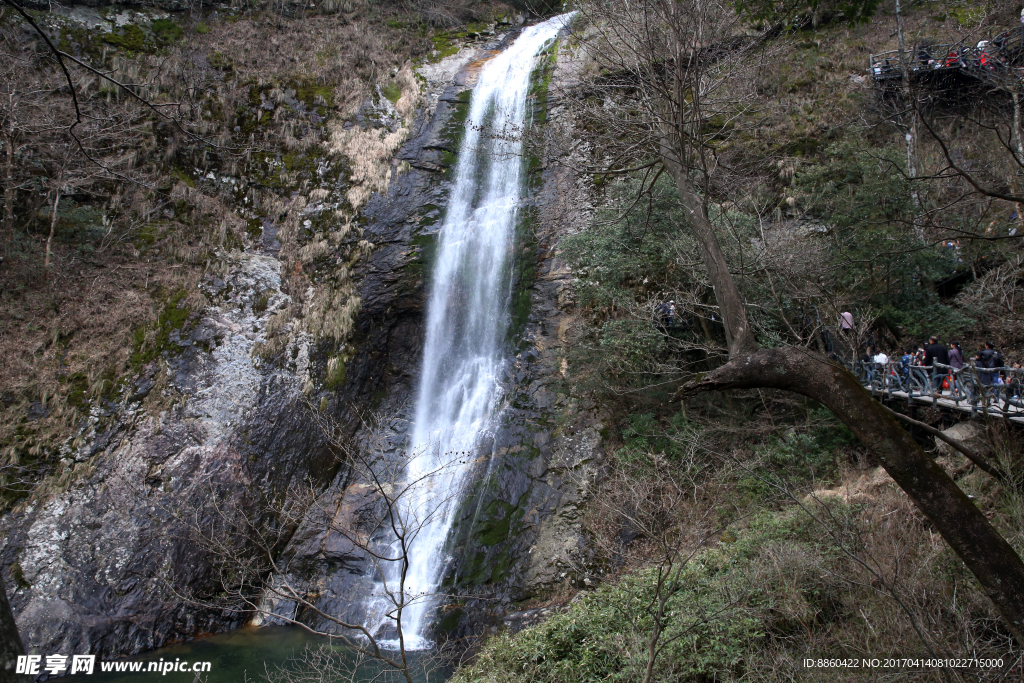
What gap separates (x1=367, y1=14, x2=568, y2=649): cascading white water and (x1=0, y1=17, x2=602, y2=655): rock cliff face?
0.50 metres

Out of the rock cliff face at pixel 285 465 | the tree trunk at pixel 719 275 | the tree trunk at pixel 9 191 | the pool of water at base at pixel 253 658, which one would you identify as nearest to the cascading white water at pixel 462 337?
the rock cliff face at pixel 285 465

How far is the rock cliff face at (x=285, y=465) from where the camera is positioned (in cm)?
1056

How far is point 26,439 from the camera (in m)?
11.7

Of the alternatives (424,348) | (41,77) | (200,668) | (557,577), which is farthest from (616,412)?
(41,77)

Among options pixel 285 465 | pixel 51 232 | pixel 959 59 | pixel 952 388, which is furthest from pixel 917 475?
pixel 51 232

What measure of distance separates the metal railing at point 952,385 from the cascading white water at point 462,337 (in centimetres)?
818

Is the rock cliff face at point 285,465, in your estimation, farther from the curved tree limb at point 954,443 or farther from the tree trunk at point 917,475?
the tree trunk at point 917,475

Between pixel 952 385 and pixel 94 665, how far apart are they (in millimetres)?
15822

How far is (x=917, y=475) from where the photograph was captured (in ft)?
11.2

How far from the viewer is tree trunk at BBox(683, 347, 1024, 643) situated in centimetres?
338

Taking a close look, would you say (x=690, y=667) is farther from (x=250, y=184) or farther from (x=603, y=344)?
(x=250, y=184)

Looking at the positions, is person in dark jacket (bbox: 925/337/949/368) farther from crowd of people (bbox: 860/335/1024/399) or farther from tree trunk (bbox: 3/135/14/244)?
tree trunk (bbox: 3/135/14/244)

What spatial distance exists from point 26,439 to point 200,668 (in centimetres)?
643

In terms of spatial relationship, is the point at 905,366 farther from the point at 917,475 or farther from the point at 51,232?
the point at 51,232
